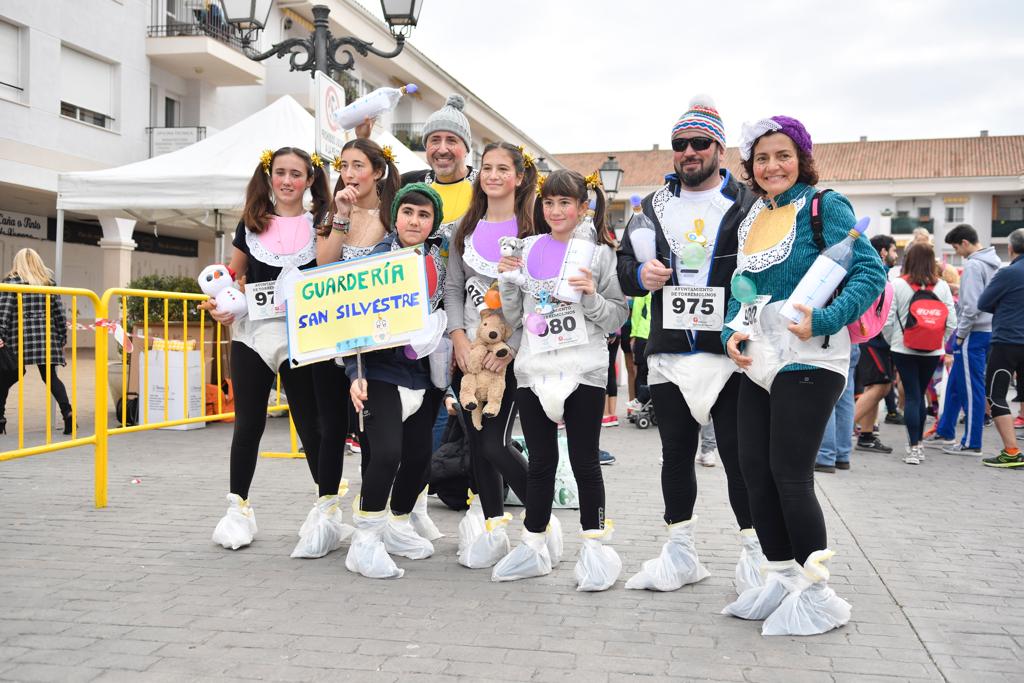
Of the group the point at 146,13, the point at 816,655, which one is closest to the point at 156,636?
the point at 816,655

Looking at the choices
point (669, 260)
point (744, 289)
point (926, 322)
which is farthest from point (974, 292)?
point (744, 289)

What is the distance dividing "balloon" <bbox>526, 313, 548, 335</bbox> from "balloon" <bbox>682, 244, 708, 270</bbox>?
669mm

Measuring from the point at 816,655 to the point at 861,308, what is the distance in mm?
1261

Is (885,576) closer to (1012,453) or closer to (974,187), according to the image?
(1012,453)

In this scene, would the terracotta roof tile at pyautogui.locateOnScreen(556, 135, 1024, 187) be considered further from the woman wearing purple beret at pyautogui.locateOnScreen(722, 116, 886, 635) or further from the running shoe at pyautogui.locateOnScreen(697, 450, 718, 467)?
the woman wearing purple beret at pyautogui.locateOnScreen(722, 116, 886, 635)

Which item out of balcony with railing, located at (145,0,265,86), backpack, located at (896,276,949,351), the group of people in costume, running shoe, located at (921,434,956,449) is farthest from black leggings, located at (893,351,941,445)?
balcony with railing, located at (145,0,265,86)

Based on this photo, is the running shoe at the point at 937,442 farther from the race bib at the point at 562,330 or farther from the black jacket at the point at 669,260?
the race bib at the point at 562,330

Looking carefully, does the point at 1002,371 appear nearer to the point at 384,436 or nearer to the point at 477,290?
the point at 477,290

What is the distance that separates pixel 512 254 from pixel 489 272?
0.19m

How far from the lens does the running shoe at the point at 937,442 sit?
925cm

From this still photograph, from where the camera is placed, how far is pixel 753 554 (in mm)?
3844

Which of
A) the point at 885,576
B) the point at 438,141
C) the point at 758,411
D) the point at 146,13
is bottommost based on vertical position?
the point at 885,576

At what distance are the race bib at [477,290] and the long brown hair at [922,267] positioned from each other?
19.1ft

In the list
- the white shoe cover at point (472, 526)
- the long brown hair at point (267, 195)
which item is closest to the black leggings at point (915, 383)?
the white shoe cover at point (472, 526)
